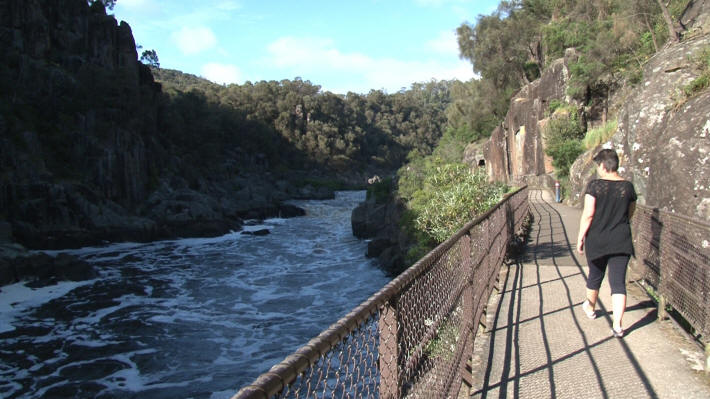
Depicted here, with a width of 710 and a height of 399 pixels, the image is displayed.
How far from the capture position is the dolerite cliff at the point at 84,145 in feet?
103

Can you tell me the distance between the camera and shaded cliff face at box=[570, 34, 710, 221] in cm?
575

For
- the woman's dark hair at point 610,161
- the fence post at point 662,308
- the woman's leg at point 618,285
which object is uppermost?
the woman's dark hair at point 610,161

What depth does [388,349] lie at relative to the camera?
238cm

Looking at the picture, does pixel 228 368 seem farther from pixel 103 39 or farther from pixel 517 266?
pixel 103 39

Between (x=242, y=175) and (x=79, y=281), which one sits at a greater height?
(x=242, y=175)

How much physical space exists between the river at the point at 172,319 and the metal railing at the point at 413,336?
28.4 ft

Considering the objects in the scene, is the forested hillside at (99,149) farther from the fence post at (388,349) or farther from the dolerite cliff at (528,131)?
the fence post at (388,349)

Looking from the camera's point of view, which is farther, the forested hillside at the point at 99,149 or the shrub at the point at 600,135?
the forested hillside at the point at 99,149

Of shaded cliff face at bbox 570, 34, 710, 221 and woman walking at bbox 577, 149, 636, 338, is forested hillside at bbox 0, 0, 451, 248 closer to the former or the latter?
shaded cliff face at bbox 570, 34, 710, 221

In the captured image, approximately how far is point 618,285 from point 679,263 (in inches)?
24.0

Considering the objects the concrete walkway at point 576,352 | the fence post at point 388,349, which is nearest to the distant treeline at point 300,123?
the concrete walkway at point 576,352

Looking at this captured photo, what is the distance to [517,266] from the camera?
27.5 feet

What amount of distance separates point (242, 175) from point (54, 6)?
99.1 feet

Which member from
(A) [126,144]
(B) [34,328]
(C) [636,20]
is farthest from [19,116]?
(C) [636,20]
